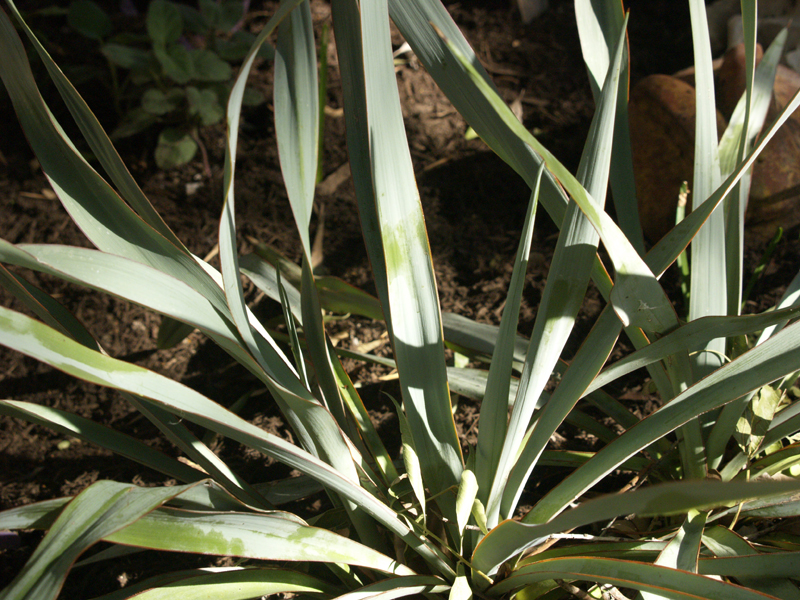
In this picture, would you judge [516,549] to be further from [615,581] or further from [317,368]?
[317,368]

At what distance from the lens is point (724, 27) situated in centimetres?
166

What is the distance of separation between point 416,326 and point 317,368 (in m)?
0.20

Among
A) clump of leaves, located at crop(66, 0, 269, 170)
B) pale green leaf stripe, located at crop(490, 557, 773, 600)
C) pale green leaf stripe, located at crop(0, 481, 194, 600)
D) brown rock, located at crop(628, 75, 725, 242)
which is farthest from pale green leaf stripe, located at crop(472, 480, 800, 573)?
clump of leaves, located at crop(66, 0, 269, 170)

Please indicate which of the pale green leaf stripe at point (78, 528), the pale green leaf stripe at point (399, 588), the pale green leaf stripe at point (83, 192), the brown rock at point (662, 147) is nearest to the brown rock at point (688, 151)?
the brown rock at point (662, 147)

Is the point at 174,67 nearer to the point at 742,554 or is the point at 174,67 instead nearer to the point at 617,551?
the point at 617,551

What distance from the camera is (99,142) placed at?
0.62 meters

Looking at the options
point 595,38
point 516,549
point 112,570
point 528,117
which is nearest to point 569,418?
point 516,549

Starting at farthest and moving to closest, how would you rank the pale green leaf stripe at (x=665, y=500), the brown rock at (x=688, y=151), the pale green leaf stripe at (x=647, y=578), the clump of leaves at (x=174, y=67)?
1. the clump of leaves at (x=174, y=67)
2. the brown rock at (x=688, y=151)
3. the pale green leaf stripe at (x=647, y=578)
4. the pale green leaf stripe at (x=665, y=500)

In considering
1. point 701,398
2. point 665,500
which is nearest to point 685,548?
point 701,398

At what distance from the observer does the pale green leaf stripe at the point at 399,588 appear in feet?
2.05

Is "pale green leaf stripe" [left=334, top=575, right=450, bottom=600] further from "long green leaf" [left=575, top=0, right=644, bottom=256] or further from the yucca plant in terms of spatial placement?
"long green leaf" [left=575, top=0, right=644, bottom=256]

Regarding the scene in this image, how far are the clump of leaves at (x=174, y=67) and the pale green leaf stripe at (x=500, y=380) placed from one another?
41.8 inches

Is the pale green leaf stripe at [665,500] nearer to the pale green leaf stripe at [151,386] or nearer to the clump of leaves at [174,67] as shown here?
the pale green leaf stripe at [151,386]

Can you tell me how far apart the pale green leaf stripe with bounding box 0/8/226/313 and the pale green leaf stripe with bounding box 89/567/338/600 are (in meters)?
0.35
